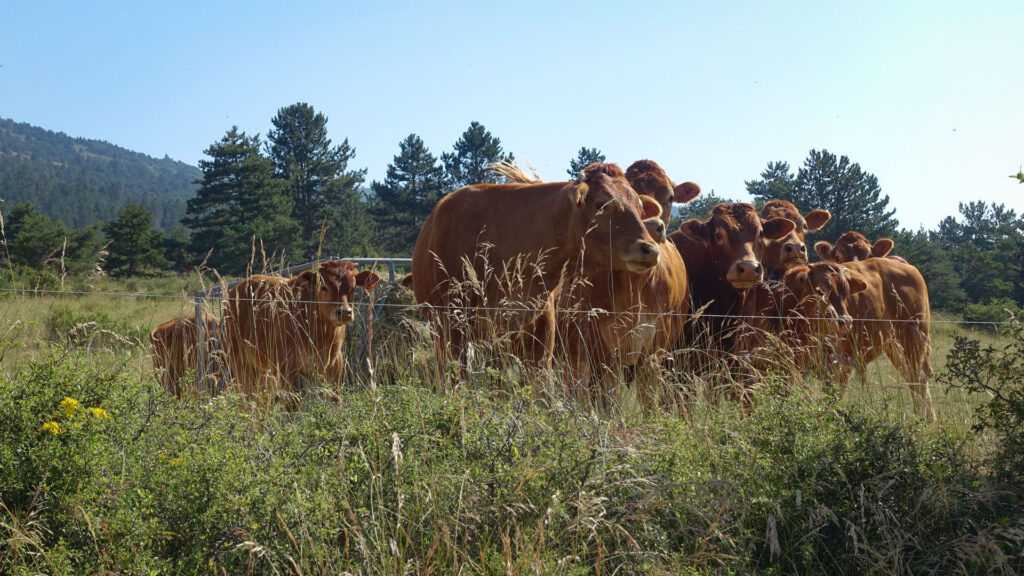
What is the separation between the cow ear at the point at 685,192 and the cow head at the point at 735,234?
3.15ft

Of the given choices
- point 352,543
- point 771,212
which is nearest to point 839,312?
point 771,212

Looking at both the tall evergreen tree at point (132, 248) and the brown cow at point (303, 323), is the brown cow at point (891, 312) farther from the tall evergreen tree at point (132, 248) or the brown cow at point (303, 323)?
the tall evergreen tree at point (132, 248)

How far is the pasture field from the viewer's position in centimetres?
263

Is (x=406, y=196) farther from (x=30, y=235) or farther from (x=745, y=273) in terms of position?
(x=745, y=273)

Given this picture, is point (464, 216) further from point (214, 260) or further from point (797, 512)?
point (214, 260)

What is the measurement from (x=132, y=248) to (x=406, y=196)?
14718 millimetres

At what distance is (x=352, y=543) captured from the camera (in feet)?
8.96

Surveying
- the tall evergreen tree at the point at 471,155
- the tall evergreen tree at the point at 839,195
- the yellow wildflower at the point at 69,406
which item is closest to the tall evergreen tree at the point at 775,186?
the tall evergreen tree at the point at 839,195

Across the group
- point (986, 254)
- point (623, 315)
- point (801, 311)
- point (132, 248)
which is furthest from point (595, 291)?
point (132, 248)

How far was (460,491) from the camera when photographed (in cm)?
273

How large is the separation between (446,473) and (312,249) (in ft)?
138

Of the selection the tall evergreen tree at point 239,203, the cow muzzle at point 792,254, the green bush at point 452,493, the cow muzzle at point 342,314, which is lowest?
the green bush at point 452,493

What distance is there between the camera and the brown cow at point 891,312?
704 cm

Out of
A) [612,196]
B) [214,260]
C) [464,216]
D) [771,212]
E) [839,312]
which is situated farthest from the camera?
[214,260]
